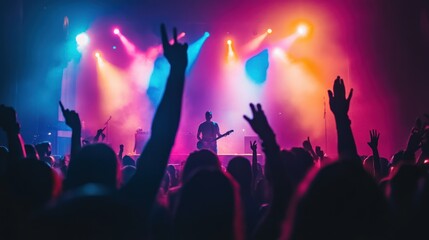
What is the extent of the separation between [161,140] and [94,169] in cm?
39

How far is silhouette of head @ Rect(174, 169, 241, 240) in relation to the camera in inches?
68.2

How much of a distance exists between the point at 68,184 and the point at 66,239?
4.04ft

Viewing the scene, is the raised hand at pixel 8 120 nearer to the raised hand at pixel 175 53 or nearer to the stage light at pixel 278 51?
the raised hand at pixel 175 53

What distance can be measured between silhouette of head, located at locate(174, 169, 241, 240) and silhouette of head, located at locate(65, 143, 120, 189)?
55cm

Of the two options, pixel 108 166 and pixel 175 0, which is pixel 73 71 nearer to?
pixel 175 0

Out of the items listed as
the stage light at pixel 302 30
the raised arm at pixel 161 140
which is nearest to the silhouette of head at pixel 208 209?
the raised arm at pixel 161 140

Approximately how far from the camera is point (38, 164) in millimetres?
2102

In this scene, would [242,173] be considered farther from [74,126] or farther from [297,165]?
[74,126]

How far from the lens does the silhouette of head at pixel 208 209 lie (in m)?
1.73

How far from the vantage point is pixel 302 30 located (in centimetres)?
1839

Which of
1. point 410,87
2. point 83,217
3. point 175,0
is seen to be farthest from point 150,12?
point 83,217

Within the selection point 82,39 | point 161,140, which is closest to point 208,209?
point 161,140

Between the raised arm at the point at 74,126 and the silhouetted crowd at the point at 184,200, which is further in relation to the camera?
the raised arm at the point at 74,126

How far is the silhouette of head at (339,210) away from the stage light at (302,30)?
17.4 metres
